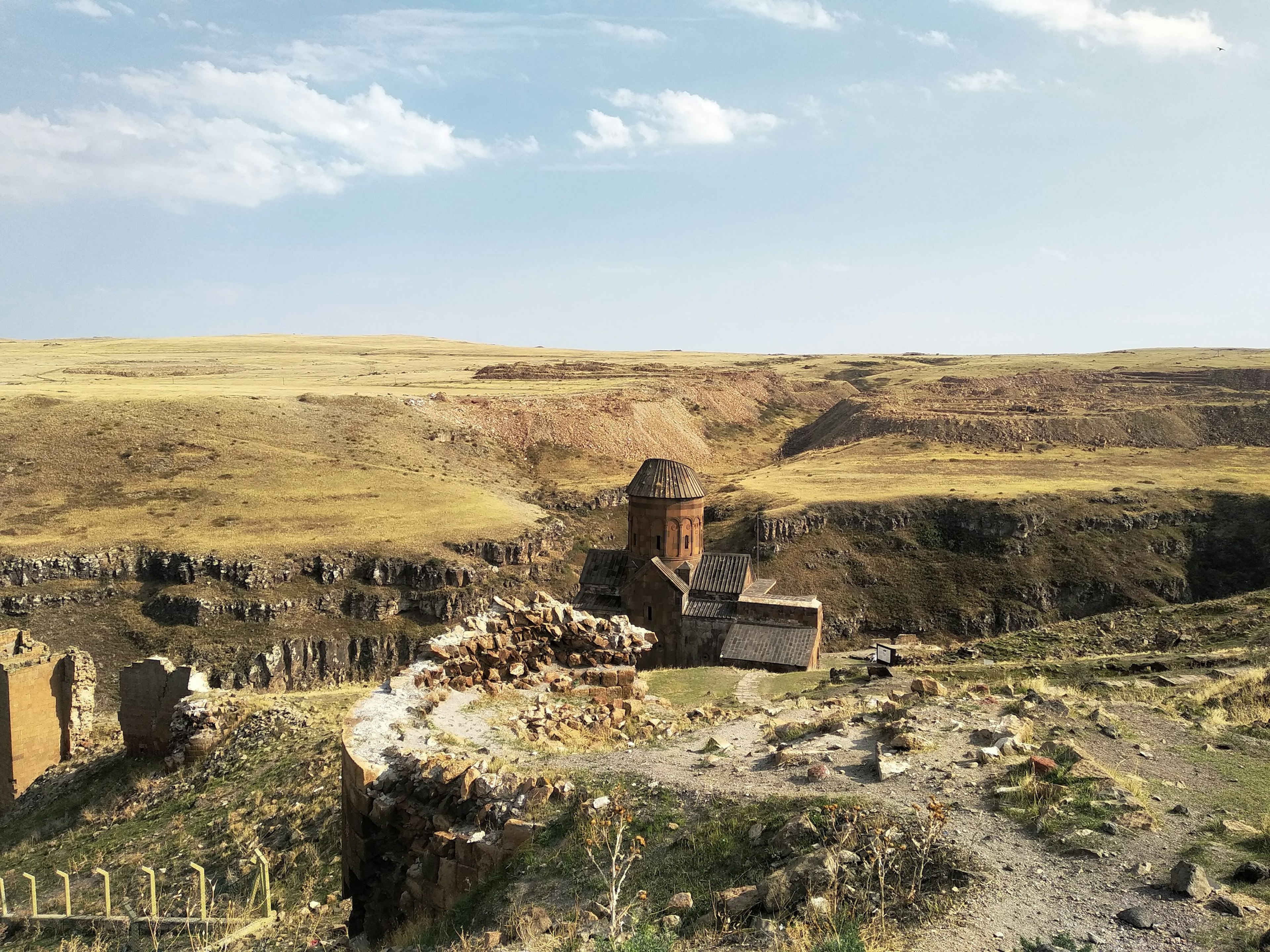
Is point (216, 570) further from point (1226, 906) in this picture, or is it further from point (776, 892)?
point (1226, 906)

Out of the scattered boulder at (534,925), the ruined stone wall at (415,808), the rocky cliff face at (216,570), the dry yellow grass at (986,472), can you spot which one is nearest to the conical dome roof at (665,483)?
the rocky cliff face at (216,570)

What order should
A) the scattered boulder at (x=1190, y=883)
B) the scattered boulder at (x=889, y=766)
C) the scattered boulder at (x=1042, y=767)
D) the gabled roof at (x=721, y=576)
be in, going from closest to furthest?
1. the scattered boulder at (x=1190, y=883)
2. the scattered boulder at (x=1042, y=767)
3. the scattered boulder at (x=889, y=766)
4. the gabled roof at (x=721, y=576)

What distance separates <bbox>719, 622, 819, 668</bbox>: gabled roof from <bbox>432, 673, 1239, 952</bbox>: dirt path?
12569 millimetres

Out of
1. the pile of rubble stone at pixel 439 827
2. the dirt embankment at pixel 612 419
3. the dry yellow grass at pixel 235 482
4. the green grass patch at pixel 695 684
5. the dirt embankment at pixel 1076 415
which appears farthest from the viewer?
the dirt embankment at pixel 1076 415

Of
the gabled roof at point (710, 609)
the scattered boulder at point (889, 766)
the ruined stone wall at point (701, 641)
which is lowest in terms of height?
the ruined stone wall at point (701, 641)

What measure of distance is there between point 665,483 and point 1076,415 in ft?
175

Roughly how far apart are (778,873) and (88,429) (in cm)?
5207

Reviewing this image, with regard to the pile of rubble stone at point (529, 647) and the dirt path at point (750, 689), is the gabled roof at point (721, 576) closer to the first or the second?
the dirt path at point (750, 689)

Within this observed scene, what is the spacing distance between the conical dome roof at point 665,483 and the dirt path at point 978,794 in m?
15.8

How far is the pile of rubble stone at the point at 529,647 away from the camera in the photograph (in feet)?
38.8

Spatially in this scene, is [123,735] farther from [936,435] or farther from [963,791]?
[936,435]

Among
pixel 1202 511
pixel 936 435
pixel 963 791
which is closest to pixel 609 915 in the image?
pixel 963 791

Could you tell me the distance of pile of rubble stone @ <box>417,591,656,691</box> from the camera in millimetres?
11828

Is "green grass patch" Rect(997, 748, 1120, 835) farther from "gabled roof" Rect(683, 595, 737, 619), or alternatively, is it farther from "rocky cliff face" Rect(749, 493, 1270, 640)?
"rocky cliff face" Rect(749, 493, 1270, 640)
